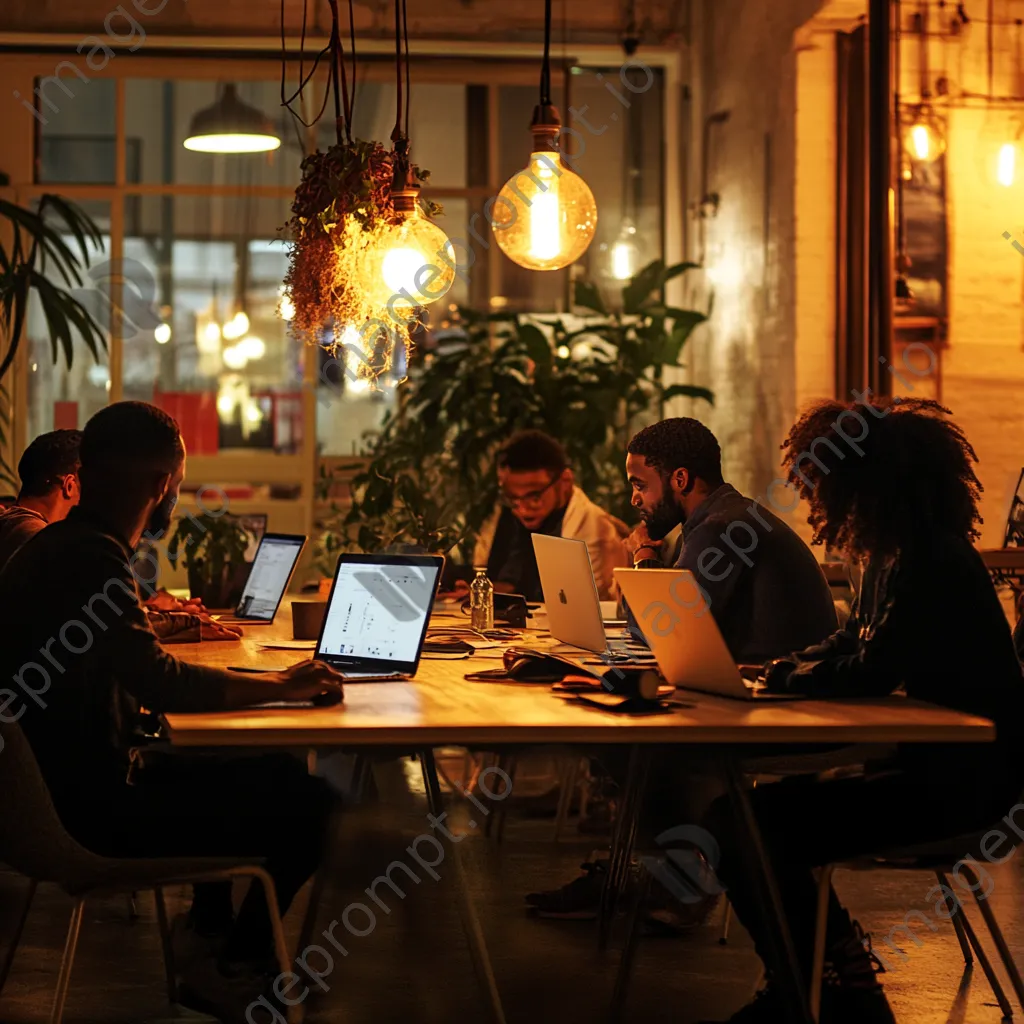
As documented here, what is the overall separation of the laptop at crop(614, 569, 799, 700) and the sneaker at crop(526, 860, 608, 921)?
130cm

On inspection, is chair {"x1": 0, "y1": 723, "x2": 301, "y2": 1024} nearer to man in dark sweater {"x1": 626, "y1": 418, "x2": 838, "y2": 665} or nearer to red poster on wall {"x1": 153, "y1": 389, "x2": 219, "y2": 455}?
man in dark sweater {"x1": 626, "y1": 418, "x2": 838, "y2": 665}

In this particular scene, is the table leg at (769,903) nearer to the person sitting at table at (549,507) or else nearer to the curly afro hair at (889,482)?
the curly afro hair at (889,482)

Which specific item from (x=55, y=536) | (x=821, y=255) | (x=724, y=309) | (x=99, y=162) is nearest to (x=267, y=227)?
(x=99, y=162)

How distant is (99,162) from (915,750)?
732 cm

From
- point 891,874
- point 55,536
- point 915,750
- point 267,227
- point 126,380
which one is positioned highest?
point 267,227

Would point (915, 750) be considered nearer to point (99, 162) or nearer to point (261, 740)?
point (261, 740)

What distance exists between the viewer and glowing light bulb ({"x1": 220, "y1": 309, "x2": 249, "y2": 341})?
9.34m

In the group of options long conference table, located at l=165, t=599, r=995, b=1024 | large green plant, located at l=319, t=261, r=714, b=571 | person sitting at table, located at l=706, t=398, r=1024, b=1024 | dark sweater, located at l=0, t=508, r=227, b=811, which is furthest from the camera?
large green plant, located at l=319, t=261, r=714, b=571

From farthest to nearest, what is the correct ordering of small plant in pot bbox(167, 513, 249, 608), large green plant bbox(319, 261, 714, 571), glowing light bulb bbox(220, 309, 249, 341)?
1. glowing light bulb bbox(220, 309, 249, 341)
2. large green plant bbox(319, 261, 714, 571)
3. small plant in pot bbox(167, 513, 249, 608)

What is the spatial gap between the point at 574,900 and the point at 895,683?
1644 millimetres

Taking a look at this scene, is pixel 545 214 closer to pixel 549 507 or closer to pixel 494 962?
pixel 549 507

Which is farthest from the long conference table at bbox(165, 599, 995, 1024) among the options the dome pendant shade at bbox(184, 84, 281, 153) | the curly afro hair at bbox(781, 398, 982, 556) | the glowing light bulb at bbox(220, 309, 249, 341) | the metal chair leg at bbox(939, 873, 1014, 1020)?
the glowing light bulb at bbox(220, 309, 249, 341)

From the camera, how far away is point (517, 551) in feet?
19.8

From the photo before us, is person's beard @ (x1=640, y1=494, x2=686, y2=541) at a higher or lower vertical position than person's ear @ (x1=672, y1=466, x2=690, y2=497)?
lower
